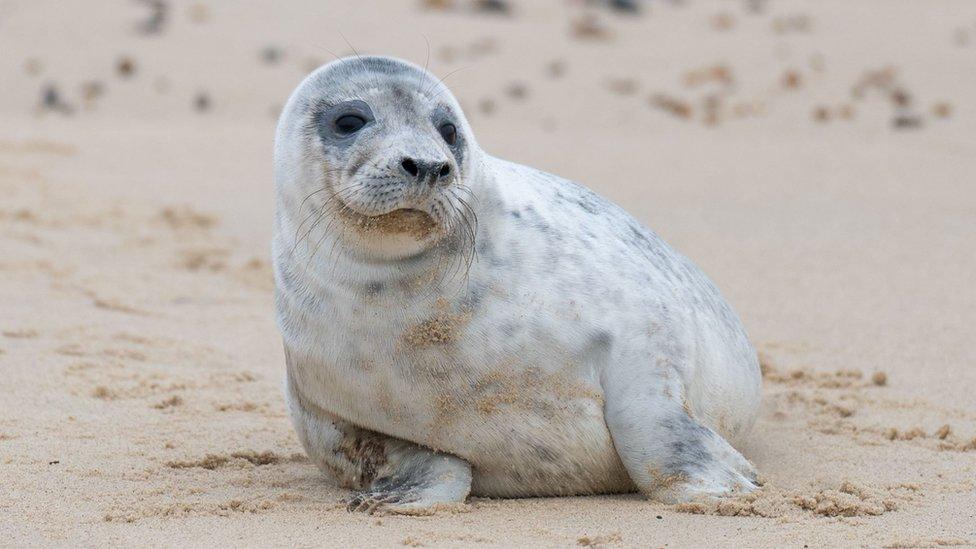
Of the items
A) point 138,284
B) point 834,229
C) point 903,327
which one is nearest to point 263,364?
point 138,284

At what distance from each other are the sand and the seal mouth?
26.3 inches

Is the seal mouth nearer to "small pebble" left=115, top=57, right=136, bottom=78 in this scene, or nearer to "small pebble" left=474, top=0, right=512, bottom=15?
"small pebble" left=115, top=57, right=136, bottom=78

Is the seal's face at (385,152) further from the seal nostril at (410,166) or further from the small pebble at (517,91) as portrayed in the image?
the small pebble at (517,91)

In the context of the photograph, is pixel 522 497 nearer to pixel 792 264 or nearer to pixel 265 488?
pixel 265 488

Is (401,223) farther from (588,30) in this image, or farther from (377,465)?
(588,30)

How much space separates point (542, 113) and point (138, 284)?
4.62 m

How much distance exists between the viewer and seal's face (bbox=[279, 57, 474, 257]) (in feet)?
10.9

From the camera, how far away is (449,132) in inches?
142

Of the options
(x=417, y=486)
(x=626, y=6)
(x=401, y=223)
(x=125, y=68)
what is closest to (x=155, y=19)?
(x=125, y=68)

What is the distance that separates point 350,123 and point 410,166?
34cm

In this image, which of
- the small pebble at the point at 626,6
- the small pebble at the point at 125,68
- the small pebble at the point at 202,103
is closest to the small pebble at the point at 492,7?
the small pebble at the point at 626,6

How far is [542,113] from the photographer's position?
10.5 metres

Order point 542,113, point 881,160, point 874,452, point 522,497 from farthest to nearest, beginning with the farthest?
point 542,113 < point 881,160 < point 874,452 < point 522,497

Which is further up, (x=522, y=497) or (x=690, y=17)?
(x=690, y=17)
